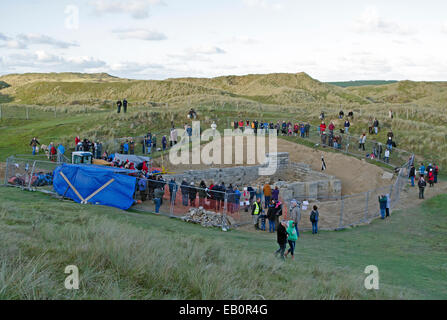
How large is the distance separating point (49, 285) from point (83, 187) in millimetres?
12290

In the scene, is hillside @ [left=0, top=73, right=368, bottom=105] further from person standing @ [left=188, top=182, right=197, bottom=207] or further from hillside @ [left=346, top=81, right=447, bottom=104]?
person standing @ [left=188, top=182, right=197, bottom=207]

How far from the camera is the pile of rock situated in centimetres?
1677

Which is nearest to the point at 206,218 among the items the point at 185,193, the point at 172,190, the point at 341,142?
the point at 185,193

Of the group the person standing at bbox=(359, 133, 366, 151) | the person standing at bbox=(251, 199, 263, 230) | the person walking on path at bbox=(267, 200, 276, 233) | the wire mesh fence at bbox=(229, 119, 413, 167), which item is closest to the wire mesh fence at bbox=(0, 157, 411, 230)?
the person standing at bbox=(251, 199, 263, 230)

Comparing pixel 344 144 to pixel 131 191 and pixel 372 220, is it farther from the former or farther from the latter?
pixel 131 191

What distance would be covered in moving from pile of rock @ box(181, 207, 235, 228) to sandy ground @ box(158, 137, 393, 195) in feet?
32.0

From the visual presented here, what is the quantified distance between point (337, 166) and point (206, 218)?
596 inches

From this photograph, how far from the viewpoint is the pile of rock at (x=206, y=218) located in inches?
660

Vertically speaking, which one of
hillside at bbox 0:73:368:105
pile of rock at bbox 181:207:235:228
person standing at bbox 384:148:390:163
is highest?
hillside at bbox 0:73:368:105

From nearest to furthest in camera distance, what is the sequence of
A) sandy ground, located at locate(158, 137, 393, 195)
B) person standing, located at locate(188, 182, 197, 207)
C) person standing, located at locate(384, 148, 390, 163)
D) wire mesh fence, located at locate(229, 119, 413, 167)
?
1. person standing, located at locate(188, 182, 197, 207)
2. sandy ground, located at locate(158, 137, 393, 195)
3. person standing, located at locate(384, 148, 390, 163)
4. wire mesh fence, located at locate(229, 119, 413, 167)

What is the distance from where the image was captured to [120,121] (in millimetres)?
38031

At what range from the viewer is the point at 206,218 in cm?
1698

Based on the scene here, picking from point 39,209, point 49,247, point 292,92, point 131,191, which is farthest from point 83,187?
point 292,92

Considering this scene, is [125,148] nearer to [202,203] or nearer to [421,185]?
[202,203]
